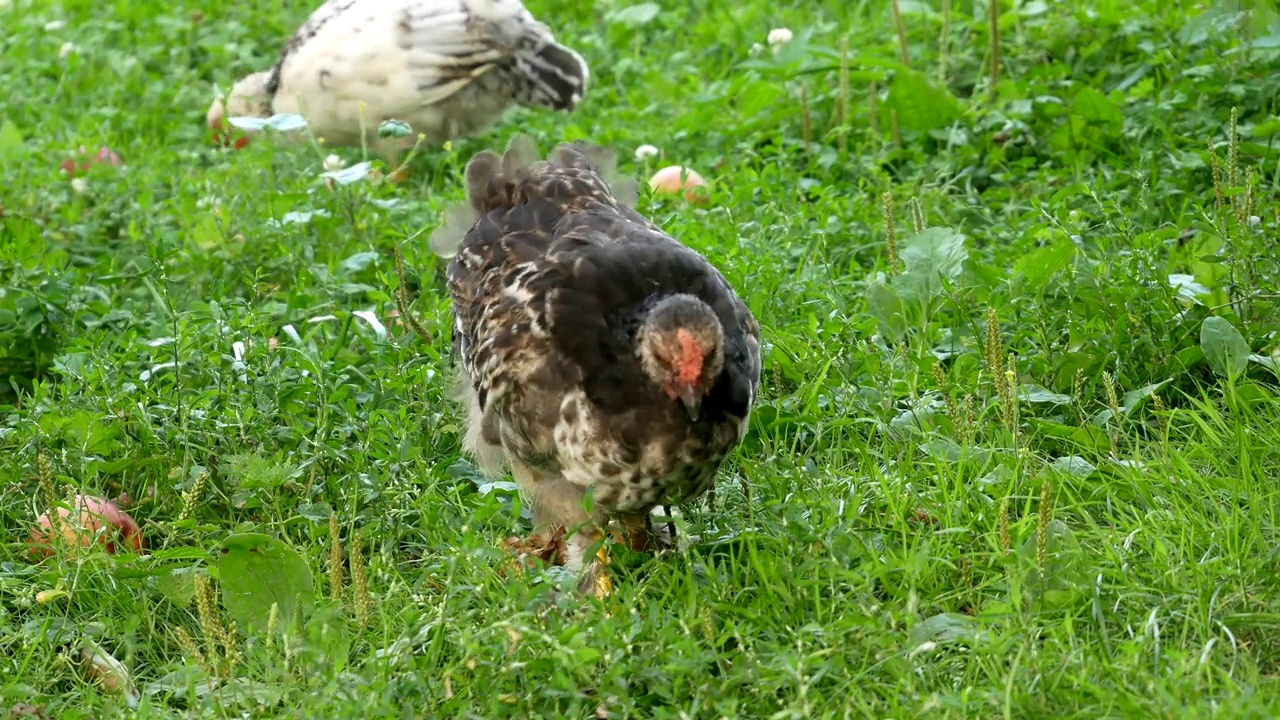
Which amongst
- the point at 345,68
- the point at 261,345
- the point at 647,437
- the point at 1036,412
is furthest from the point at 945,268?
the point at 345,68

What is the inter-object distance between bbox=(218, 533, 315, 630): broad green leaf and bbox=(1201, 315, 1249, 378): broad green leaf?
2.57 meters

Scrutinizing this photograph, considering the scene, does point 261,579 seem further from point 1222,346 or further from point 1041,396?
point 1222,346

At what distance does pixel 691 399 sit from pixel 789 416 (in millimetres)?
1024

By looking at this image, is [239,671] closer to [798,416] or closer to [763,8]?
[798,416]

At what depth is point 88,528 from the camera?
4148 mm

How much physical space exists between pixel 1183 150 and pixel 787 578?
3.08 m

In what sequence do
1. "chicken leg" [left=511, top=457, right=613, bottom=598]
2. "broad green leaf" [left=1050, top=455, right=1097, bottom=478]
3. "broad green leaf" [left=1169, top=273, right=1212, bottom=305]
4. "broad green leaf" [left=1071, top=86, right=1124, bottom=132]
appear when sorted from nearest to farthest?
"chicken leg" [left=511, top=457, right=613, bottom=598] < "broad green leaf" [left=1050, top=455, right=1097, bottom=478] < "broad green leaf" [left=1169, top=273, right=1212, bottom=305] < "broad green leaf" [left=1071, top=86, right=1124, bottom=132]

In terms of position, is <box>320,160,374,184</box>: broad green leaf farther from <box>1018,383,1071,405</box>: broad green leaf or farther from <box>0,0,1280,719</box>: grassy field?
<box>1018,383,1071,405</box>: broad green leaf

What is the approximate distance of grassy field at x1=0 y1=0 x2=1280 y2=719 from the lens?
3391 millimetres

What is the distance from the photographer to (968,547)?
390cm

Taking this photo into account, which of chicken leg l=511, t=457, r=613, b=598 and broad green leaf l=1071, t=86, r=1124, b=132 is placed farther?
broad green leaf l=1071, t=86, r=1124, b=132

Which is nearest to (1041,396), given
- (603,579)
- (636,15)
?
(603,579)

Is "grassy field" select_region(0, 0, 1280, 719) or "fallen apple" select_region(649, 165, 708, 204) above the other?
"grassy field" select_region(0, 0, 1280, 719)

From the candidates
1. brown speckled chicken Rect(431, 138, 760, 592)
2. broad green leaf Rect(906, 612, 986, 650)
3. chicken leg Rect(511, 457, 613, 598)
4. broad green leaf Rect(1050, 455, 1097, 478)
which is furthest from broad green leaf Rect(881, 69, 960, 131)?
broad green leaf Rect(906, 612, 986, 650)
